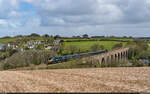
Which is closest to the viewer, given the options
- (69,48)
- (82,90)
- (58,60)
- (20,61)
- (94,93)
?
(94,93)

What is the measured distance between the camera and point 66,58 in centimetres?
2481

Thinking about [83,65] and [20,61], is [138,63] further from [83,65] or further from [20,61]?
[20,61]

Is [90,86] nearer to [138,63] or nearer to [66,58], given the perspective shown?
[138,63]

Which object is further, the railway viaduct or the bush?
the railway viaduct

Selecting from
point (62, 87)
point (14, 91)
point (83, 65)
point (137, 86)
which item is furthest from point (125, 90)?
point (83, 65)

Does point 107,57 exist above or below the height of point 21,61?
below

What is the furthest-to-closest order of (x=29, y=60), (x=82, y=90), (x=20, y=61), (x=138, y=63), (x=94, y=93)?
(x=29, y=60)
(x=20, y=61)
(x=138, y=63)
(x=82, y=90)
(x=94, y=93)

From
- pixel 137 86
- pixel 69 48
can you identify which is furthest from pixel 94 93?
pixel 69 48

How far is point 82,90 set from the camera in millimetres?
7164

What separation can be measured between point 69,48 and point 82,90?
40466 mm

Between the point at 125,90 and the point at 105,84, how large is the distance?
1218mm

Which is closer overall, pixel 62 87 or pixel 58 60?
pixel 62 87

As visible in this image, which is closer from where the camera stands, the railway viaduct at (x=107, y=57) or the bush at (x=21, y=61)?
the bush at (x=21, y=61)

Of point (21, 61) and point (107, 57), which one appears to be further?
point (107, 57)
